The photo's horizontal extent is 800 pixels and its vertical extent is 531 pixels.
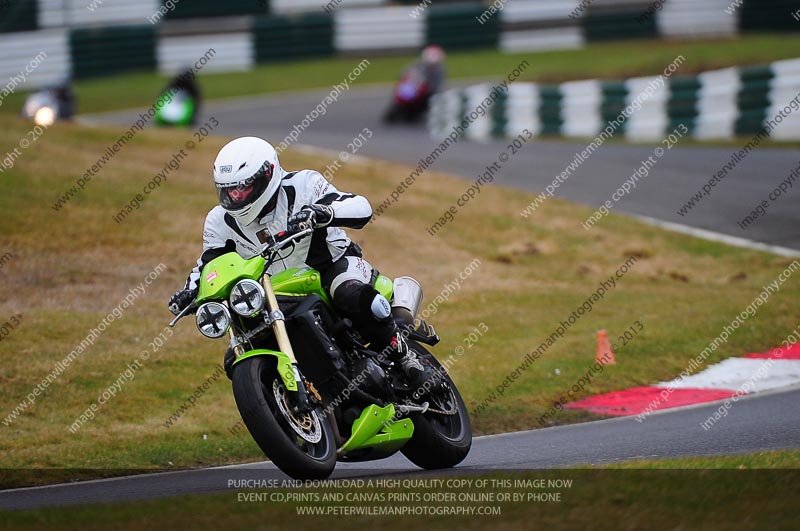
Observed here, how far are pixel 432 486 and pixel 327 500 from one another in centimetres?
71

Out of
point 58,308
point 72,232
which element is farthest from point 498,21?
point 58,308

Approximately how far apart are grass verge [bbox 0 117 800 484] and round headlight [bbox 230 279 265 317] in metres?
2.25

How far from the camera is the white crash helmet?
634cm

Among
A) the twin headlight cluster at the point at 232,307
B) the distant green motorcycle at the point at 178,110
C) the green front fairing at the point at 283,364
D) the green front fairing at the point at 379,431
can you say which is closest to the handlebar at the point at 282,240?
the twin headlight cluster at the point at 232,307

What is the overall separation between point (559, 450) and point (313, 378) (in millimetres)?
1864

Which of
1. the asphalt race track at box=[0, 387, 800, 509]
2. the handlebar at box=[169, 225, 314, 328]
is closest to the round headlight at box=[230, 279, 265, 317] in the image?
the handlebar at box=[169, 225, 314, 328]

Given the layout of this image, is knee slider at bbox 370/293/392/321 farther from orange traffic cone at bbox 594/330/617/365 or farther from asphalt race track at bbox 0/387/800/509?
orange traffic cone at bbox 594/330/617/365

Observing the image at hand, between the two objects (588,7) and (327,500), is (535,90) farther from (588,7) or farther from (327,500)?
(327,500)

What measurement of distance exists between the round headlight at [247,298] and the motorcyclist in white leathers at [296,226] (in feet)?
1.39

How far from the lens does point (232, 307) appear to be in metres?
6.07

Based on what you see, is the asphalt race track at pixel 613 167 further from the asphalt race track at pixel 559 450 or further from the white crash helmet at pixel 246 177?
the white crash helmet at pixel 246 177

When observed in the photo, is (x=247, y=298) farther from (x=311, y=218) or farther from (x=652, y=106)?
(x=652, y=106)

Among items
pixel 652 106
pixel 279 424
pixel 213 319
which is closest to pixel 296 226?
pixel 213 319

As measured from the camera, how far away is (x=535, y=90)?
919 inches
